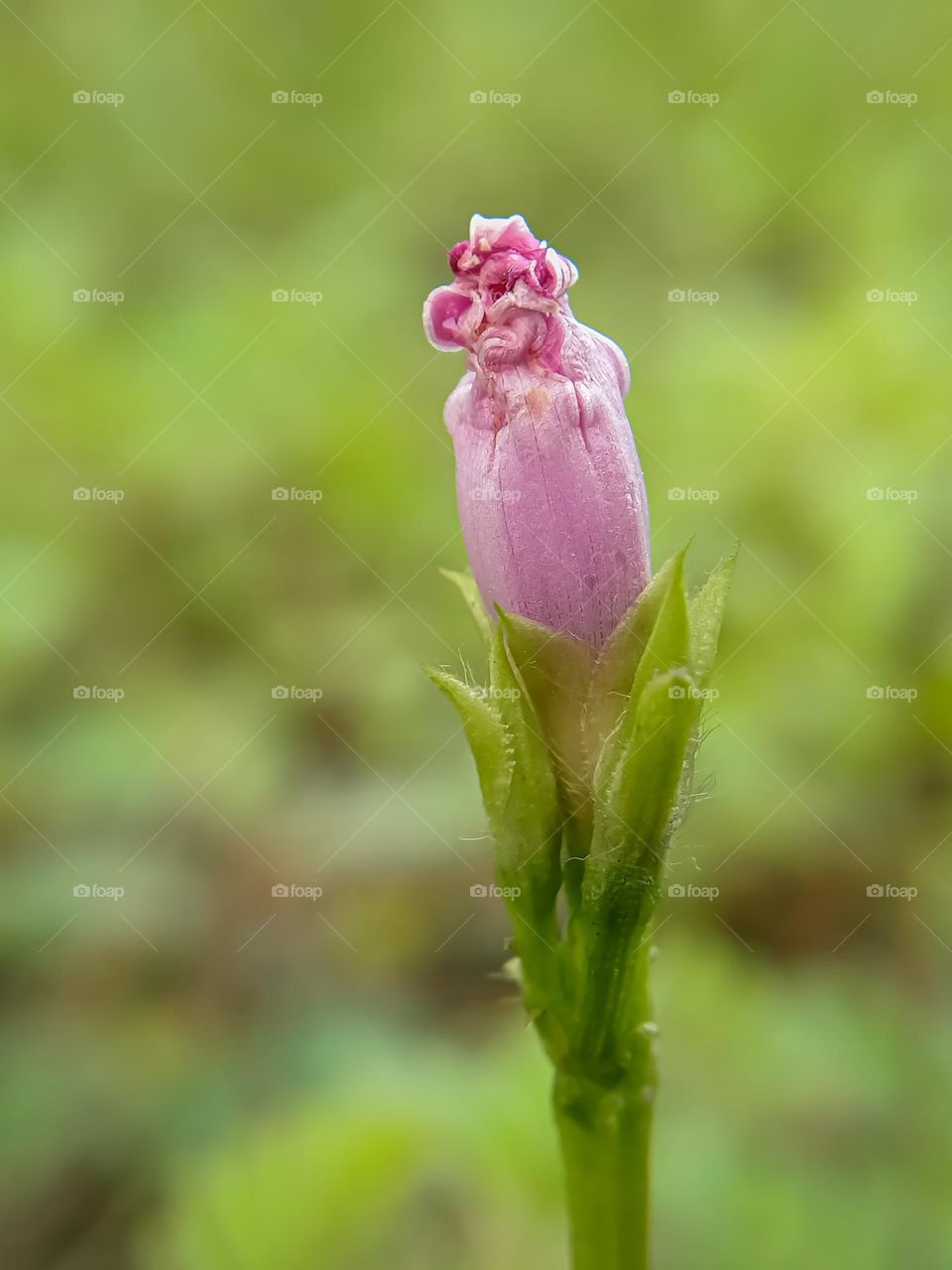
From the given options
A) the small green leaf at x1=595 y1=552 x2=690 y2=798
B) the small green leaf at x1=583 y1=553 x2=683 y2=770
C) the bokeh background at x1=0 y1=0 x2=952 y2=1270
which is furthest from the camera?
the bokeh background at x1=0 y1=0 x2=952 y2=1270

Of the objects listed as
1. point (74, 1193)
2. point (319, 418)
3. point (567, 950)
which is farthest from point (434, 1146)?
point (319, 418)

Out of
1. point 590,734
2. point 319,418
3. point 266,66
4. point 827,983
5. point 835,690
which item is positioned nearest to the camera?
point 590,734

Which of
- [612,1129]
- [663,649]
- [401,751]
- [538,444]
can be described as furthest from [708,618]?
[401,751]

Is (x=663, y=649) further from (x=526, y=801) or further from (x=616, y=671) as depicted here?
(x=526, y=801)

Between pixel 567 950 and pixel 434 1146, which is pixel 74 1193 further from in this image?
pixel 567 950

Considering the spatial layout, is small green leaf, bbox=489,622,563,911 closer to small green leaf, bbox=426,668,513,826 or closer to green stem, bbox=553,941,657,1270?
small green leaf, bbox=426,668,513,826

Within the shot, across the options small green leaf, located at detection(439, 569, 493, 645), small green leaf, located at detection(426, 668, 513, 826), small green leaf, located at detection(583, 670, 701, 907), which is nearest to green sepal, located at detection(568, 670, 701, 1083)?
small green leaf, located at detection(583, 670, 701, 907)

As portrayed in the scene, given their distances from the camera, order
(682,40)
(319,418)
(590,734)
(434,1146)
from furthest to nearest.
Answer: (682,40), (319,418), (434,1146), (590,734)
